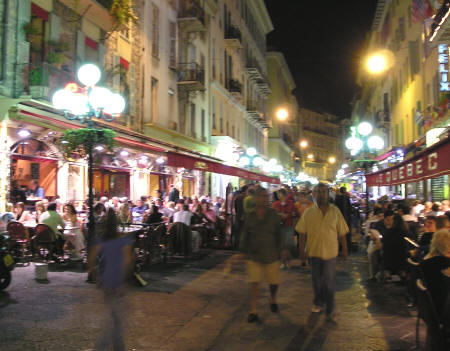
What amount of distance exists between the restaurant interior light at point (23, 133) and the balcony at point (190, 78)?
503 inches

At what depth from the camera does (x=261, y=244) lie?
240 inches

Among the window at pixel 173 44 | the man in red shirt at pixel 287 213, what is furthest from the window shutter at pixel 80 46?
the man in red shirt at pixel 287 213

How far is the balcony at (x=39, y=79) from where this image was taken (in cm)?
1252

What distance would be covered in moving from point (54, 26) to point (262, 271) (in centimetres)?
1175

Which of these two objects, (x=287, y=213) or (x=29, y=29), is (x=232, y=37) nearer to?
(x=29, y=29)

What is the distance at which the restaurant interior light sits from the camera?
12.2 m

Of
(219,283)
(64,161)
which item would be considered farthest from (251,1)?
(219,283)

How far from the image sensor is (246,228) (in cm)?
623

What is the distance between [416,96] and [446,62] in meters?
6.62

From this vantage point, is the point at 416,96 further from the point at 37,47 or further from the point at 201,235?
the point at 37,47

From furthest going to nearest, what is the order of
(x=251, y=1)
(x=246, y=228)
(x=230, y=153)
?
(x=251, y=1) → (x=230, y=153) → (x=246, y=228)

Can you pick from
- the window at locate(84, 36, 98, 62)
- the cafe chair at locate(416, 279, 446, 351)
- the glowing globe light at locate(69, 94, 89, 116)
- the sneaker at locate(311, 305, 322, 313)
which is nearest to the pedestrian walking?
the sneaker at locate(311, 305, 322, 313)

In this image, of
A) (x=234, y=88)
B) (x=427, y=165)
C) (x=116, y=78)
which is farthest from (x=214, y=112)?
(x=427, y=165)

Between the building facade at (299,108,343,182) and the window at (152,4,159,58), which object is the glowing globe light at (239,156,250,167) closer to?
the window at (152,4,159,58)
